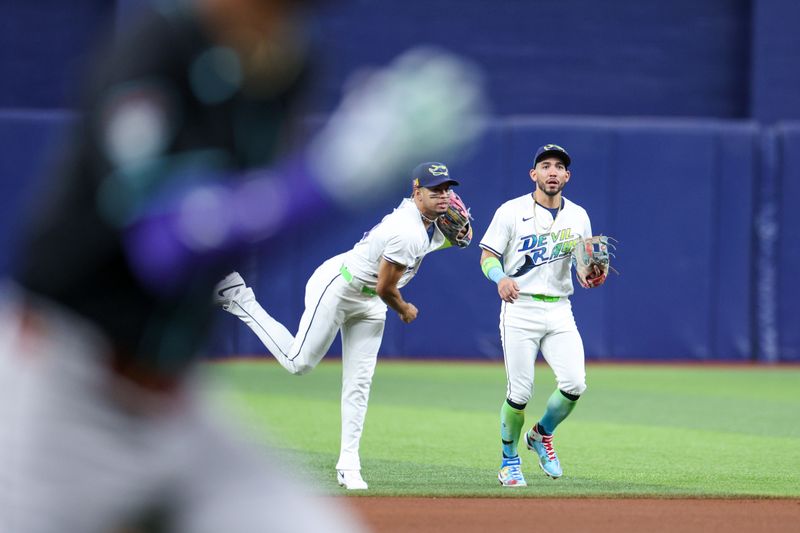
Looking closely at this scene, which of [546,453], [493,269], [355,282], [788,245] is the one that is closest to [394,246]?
[355,282]

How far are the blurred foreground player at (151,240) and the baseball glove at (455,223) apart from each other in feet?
19.5

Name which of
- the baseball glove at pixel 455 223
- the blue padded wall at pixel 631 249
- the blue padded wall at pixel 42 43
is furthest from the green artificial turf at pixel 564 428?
the blue padded wall at pixel 42 43

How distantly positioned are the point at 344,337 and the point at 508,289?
42.0 inches

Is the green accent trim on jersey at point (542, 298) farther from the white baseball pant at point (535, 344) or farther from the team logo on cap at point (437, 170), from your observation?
the team logo on cap at point (437, 170)

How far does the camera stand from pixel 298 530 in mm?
2539

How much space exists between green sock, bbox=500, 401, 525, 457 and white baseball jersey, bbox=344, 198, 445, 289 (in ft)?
3.53

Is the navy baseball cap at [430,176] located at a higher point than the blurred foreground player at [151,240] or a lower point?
higher

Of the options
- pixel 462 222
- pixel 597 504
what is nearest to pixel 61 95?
pixel 462 222

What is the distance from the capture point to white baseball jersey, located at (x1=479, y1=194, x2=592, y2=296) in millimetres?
8703

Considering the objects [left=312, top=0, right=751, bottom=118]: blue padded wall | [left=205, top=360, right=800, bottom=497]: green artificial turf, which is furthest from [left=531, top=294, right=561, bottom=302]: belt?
[left=312, top=0, right=751, bottom=118]: blue padded wall

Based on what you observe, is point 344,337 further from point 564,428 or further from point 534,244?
point 564,428

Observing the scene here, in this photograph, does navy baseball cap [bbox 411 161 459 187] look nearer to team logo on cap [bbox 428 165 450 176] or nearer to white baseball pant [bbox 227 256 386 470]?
team logo on cap [bbox 428 165 450 176]

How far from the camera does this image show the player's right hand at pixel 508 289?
8.38 metres

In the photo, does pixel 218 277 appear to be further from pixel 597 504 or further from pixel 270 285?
pixel 270 285
